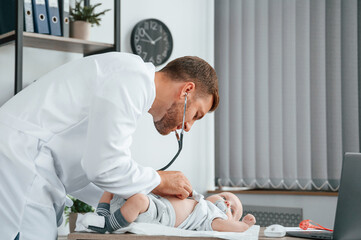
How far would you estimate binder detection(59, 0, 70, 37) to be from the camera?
2844mm

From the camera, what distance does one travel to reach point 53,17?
2.81 meters

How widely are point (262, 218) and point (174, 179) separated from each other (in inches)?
67.7

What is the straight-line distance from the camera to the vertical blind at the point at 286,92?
3357 mm

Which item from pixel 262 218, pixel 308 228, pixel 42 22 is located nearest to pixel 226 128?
pixel 262 218

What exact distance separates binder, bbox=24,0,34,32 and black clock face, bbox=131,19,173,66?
2.89 ft

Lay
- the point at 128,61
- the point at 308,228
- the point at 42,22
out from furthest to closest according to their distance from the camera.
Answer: the point at 42,22
the point at 308,228
the point at 128,61

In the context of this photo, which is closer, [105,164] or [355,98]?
[105,164]

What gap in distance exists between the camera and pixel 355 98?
3316mm

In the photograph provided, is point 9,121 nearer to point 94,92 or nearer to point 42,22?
point 94,92

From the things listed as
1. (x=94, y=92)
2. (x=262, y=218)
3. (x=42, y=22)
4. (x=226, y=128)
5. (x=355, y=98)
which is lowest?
(x=262, y=218)

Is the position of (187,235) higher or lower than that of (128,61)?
lower

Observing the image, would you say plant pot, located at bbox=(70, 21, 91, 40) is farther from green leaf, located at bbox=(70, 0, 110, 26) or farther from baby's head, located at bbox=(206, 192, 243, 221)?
baby's head, located at bbox=(206, 192, 243, 221)

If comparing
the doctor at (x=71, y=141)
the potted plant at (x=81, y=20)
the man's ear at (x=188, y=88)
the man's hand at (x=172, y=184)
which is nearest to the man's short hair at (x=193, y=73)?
the man's ear at (x=188, y=88)

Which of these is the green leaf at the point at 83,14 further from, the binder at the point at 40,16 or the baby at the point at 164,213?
the baby at the point at 164,213
